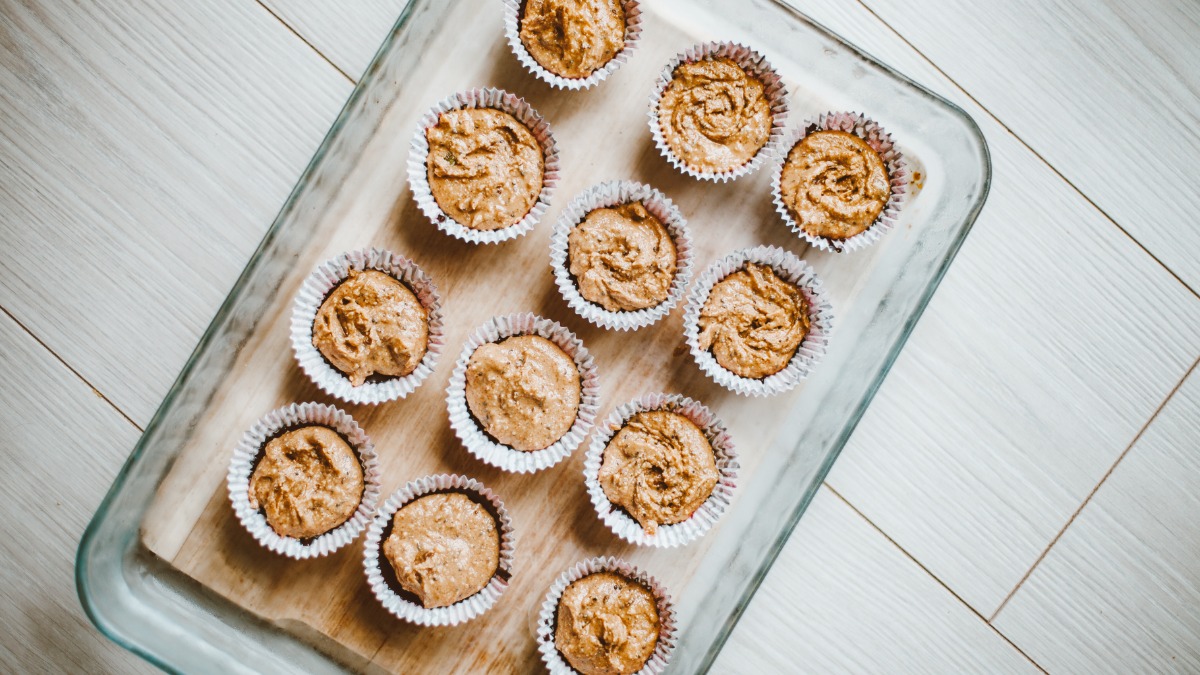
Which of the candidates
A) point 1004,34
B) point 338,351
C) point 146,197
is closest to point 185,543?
point 338,351

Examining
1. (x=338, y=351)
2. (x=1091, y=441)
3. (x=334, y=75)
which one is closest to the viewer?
(x=338, y=351)

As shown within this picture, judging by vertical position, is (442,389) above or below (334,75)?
below

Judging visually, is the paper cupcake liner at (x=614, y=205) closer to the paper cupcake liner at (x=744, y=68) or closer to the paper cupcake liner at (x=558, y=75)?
the paper cupcake liner at (x=744, y=68)

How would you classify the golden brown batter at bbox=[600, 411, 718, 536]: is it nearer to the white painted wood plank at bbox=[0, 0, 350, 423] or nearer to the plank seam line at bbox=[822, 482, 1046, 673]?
the plank seam line at bbox=[822, 482, 1046, 673]

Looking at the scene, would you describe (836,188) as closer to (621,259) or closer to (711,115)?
(711,115)

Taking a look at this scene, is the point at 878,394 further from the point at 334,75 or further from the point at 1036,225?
the point at 334,75

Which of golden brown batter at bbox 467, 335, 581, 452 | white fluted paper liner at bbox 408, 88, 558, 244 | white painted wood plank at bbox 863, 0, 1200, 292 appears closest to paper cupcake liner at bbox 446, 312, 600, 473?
golden brown batter at bbox 467, 335, 581, 452

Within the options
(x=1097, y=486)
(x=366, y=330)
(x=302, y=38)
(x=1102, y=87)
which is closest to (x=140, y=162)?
(x=302, y=38)
